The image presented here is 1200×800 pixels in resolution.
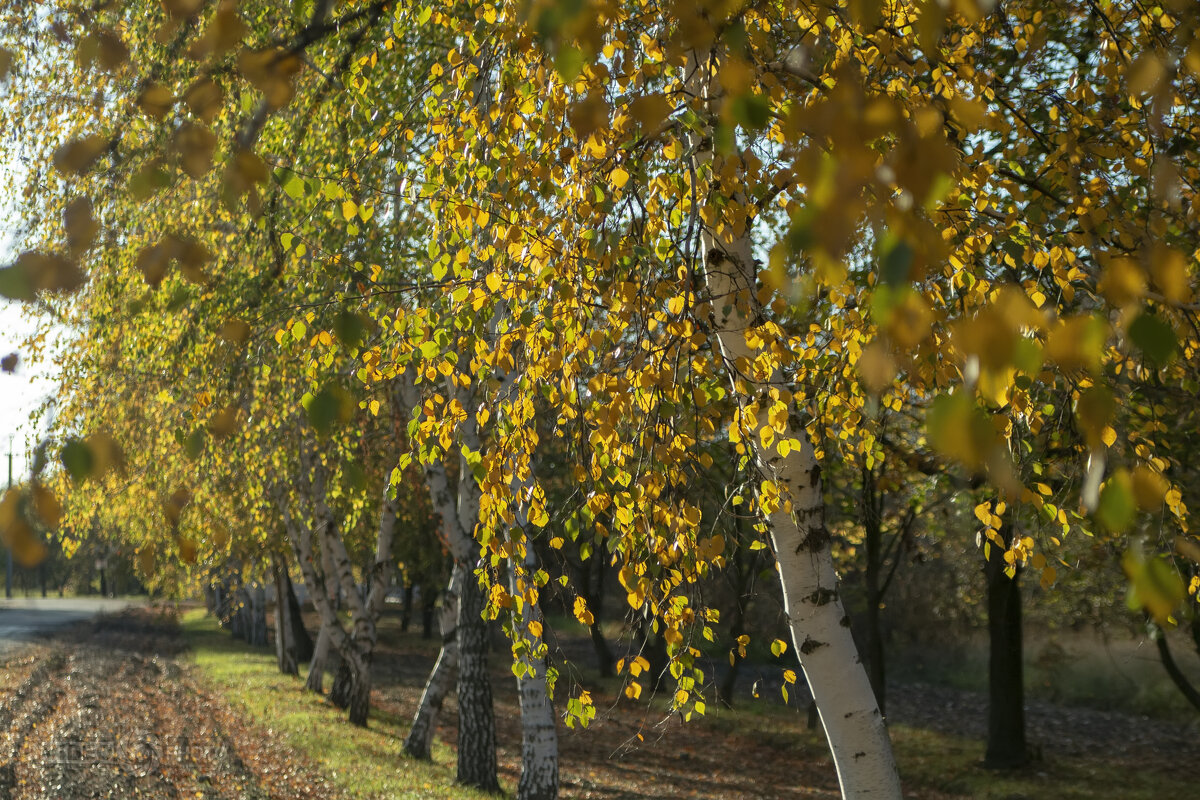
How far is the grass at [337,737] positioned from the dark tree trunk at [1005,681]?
25.9 feet

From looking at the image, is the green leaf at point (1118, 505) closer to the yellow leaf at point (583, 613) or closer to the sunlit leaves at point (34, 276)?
the sunlit leaves at point (34, 276)

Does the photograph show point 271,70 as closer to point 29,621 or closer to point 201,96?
point 201,96

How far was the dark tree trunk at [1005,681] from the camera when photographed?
1405 cm

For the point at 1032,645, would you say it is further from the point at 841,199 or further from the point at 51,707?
the point at 841,199

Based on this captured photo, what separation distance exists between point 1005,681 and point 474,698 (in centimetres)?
799

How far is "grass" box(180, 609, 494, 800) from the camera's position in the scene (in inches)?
446

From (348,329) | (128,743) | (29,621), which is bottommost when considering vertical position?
(29,621)

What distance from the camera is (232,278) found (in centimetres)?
852

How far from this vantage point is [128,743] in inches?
539

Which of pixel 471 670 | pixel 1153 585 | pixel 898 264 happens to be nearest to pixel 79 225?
pixel 898 264

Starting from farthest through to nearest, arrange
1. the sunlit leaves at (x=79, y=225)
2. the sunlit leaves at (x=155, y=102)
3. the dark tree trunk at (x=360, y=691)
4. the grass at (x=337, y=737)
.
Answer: the dark tree trunk at (x=360, y=691)
the grass at (x=337, y=737)
the sunlit leaves at (x=155, y=102)
the sunlit leaves at (x=79, y=225)

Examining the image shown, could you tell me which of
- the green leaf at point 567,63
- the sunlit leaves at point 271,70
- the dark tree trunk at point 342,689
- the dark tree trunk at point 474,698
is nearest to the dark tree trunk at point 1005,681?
the dark tree trunk at point 474,698

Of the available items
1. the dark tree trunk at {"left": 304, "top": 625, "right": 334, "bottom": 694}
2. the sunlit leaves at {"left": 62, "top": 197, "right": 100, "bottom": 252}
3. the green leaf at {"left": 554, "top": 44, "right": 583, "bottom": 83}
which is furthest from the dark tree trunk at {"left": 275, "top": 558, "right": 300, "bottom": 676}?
the green leaf at {"left": 554, "top": 44, "right": 583, "bottom": 83}

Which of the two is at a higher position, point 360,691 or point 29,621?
point 360,691
